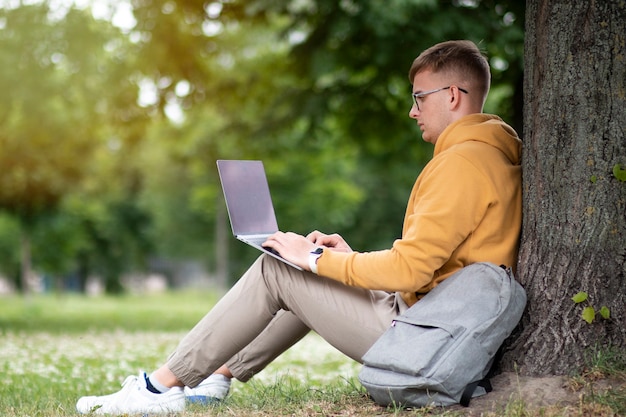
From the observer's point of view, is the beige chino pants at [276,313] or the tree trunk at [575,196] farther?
the beige chino pants at [276,313]

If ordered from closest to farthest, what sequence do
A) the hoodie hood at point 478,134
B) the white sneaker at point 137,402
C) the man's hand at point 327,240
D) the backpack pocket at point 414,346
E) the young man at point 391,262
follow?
the backpack pocket at point 414,346
the young man at point 391,262
the hoodie hood at point 478,134
the white sneaker at point 137,402
the man's hand at point 327,240

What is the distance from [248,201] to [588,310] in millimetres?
1588

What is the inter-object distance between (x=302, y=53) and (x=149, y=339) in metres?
4.27

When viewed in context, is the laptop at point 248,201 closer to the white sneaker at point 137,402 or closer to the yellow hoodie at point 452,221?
the yellow hoodie at point 452,221

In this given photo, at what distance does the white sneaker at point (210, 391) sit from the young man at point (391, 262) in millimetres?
241

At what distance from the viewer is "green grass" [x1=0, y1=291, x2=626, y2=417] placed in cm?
344

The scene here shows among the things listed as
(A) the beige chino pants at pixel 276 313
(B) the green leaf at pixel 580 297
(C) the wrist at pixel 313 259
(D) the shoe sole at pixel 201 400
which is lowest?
(D) the shoe sole at pixel 201 400

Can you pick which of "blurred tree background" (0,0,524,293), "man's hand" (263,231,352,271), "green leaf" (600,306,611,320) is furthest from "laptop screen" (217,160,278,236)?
"blurred tree background" (0,0,524,293)

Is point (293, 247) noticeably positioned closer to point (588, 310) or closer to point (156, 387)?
point (156, 387)

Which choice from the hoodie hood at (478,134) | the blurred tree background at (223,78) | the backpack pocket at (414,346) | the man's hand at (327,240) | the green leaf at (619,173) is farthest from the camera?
the blurred tree background at (223,78)

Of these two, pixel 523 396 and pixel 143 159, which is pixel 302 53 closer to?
pixel 523 396

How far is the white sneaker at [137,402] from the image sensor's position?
147 inches

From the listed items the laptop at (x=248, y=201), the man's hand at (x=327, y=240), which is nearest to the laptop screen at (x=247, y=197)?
the laptop at (x=248, y=201)

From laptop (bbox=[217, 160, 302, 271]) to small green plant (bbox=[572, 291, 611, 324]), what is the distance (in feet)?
4.06
